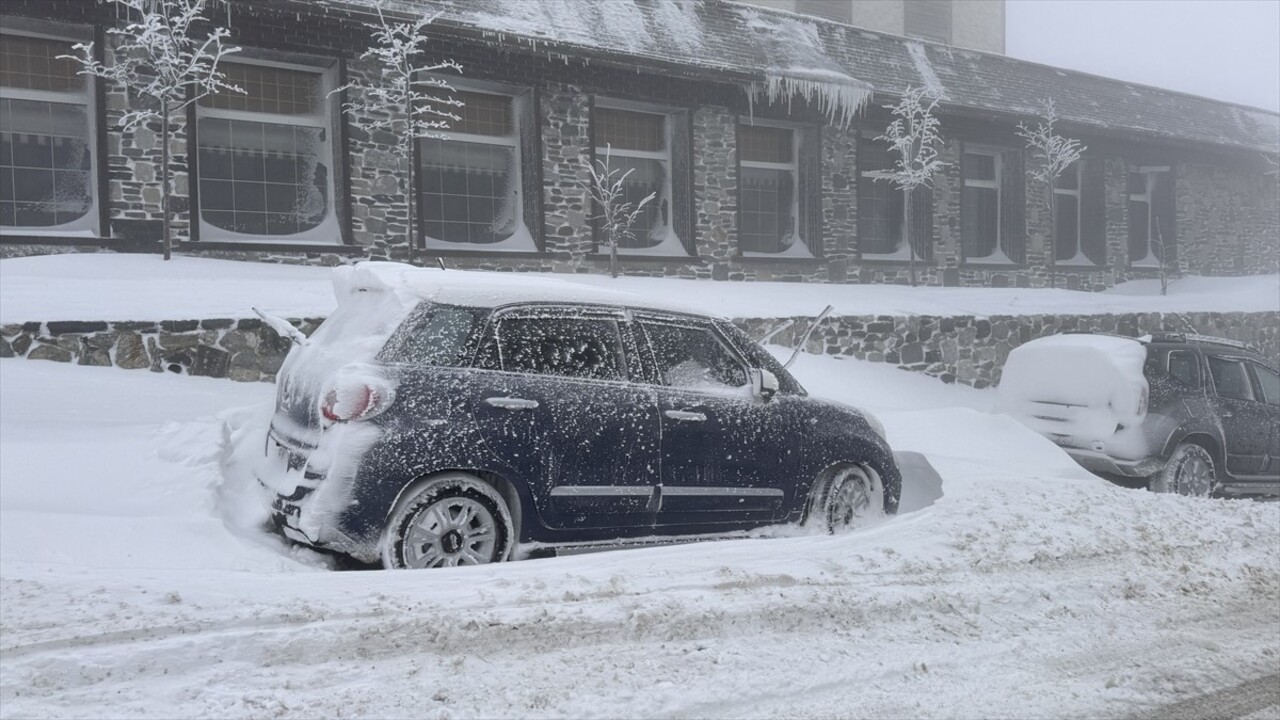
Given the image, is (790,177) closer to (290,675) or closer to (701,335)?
(701,335)

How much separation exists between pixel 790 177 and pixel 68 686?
668 inches

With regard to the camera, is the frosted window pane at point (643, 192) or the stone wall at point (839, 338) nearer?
the stone wall at point (839, 338)

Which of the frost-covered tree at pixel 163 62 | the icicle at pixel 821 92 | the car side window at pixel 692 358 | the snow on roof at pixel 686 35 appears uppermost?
the snow on roof at pixel 686 35

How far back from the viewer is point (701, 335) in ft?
23.0

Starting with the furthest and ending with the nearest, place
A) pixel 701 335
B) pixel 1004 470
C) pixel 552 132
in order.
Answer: pixel 552 132
pixel 1004 470
pixel 701 335

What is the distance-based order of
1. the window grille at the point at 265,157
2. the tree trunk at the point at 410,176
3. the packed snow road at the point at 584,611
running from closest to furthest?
the packed snow road at the point at 584,611 < the window grille at the point at 265,157 < the tree trunk at the point at 410,176

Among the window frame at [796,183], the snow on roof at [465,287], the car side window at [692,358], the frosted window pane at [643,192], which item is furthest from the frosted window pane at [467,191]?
the car side window at [692,358]

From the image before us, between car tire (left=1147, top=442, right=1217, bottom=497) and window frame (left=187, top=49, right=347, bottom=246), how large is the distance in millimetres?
10310

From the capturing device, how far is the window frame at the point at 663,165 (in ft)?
56.3

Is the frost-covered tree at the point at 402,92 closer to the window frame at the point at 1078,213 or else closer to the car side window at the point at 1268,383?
the car side window at the point at 1268,383

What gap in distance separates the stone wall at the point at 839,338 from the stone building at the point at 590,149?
391 cm

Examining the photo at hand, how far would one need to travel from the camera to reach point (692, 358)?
6.91m

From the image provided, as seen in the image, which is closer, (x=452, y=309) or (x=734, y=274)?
(x=452, y=309)

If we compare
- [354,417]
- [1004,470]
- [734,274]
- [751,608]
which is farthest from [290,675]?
[734,274]
